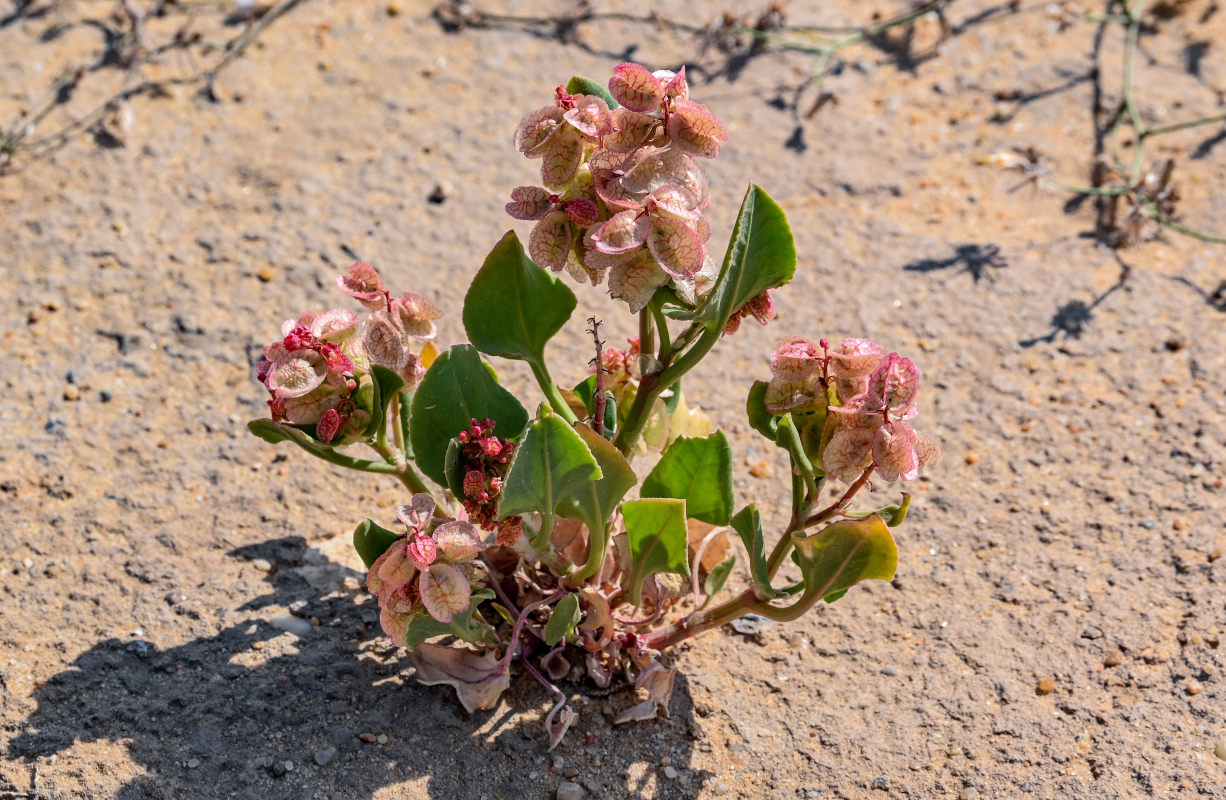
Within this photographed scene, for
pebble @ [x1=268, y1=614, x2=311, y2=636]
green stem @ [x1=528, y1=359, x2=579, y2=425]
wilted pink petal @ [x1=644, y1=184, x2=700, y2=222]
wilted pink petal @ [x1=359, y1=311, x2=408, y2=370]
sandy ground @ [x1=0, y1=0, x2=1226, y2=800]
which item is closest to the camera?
wilted pink petal @ [x1=644, y1=184, x2=700, y2=222]

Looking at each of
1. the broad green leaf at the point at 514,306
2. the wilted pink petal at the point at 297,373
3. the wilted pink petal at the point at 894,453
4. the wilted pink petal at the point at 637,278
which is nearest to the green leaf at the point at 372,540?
the wilted pink petal at the point at 297,373

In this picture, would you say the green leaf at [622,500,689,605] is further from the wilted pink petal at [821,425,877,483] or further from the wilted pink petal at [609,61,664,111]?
the wilted pink petal at [609,61,664,111]

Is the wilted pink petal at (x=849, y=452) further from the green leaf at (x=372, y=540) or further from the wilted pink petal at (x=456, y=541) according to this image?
the green leaf at (x=372, y=540)

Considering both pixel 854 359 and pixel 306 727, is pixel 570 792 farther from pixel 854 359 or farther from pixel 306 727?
pixel 854 359

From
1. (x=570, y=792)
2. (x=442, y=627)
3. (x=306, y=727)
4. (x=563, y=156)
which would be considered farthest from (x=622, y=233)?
(x=306, y=727)

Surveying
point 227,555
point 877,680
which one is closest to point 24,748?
point 227,555

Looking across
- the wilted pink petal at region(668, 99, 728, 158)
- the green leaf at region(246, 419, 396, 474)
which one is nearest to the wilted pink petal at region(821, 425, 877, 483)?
the wilted pink petal at region(668, 99, 728, 158)
